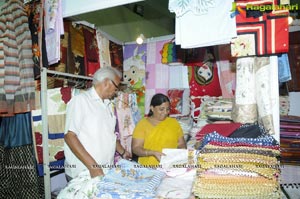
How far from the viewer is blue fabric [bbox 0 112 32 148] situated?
8.26 feet

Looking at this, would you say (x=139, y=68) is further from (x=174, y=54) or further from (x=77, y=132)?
(x=77, y=132)

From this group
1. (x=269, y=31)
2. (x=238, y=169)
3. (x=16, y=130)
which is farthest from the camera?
(x=16, y=130)

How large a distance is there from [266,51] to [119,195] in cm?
121

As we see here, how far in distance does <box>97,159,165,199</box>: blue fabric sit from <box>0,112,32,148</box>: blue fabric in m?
1.46

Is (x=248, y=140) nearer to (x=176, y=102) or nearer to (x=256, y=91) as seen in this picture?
(x=256, y=91)

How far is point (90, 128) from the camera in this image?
200 cm

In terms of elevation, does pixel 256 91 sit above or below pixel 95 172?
above

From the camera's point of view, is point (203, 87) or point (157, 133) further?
Answer: point (203, 87)

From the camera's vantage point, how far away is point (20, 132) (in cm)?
254

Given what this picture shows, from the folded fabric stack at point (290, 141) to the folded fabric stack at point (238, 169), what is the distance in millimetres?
2059

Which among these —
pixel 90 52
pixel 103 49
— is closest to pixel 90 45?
pixel 90 52

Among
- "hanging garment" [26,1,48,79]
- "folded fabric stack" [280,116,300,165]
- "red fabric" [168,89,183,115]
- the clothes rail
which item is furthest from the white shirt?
"folded fabric stack" [280,116,300,165]

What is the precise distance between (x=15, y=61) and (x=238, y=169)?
2249 mm

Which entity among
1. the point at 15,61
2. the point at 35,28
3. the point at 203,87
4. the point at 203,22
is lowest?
the point at 203,87
